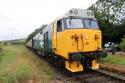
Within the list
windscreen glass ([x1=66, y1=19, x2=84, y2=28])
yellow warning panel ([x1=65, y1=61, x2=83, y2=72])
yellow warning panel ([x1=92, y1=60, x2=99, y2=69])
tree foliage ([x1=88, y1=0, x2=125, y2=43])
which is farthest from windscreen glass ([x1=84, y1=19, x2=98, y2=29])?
tree foliage ([x1=88, y1=0, x2=125, y2=43])

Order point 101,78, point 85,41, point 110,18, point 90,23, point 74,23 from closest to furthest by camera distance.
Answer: point 101,78 < point 85,41 < point 74,23 < point 90,23 < point 110,18

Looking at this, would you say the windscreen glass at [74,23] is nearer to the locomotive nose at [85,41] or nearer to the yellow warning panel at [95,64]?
the locomotive nose at [85,41]

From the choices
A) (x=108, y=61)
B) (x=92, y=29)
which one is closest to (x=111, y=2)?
(x=108, y=61)

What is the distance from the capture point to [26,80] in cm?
1244

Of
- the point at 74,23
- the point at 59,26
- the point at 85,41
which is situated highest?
the point at 74,23

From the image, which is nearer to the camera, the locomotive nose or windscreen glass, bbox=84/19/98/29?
the locomotive nose

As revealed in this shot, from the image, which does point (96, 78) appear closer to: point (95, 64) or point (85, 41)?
point (95, 64)

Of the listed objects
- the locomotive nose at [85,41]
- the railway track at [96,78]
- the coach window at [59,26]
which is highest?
the coach window at [59,26]

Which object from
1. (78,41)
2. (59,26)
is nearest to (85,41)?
(78,41)

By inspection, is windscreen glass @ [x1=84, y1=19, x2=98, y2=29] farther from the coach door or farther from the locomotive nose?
the coach door

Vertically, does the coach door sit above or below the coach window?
below

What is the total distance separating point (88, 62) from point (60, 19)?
257 cm

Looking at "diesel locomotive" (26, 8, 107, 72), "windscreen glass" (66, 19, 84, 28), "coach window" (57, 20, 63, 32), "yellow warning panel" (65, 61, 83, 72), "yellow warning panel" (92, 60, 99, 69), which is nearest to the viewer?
"diesel locomotive" (26, 8, 107, 72)

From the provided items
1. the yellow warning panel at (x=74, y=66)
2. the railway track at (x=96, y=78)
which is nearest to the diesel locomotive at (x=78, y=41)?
the yellow warning panel at (x=74, y=66)
